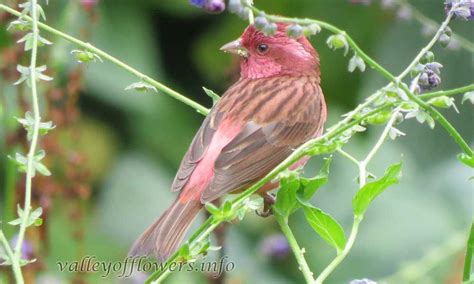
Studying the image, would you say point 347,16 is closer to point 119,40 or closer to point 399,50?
point 399,50

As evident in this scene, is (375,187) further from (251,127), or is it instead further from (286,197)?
(251,127)

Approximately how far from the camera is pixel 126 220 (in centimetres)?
462

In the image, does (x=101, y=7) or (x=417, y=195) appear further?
(x=101, y=7)

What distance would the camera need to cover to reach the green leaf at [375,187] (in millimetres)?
1883

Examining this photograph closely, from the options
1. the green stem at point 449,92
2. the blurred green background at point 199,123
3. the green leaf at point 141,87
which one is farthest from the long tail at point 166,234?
the blurred green background at point 199,123

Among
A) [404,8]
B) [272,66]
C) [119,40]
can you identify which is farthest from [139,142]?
[404,8]

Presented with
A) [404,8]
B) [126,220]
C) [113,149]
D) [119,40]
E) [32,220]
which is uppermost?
[119,40]

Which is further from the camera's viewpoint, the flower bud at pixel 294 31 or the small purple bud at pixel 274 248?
the small purple bud at pixel 274 248

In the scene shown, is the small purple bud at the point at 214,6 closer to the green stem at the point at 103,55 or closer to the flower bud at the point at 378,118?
the green stem at the point at 103,55

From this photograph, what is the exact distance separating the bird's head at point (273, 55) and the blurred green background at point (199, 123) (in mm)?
378

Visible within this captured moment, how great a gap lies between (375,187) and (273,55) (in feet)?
4.21

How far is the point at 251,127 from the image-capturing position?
9.27 feet

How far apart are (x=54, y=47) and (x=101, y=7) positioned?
203 centimetres

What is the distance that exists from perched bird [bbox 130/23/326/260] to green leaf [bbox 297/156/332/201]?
43 cm
